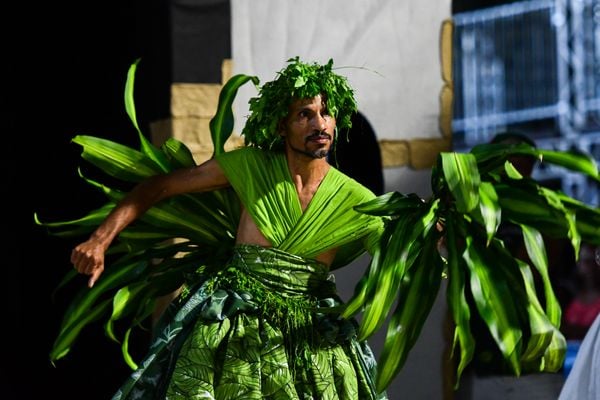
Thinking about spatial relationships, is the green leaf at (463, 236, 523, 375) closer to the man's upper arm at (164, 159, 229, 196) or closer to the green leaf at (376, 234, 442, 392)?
the green leaf at (376, 234, 442, 392)

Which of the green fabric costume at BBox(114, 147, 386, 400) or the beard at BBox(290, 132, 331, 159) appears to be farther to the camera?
the beard at BBox(290, 132, 331, 159)

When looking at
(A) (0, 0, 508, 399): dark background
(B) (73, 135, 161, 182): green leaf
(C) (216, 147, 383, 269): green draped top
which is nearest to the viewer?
(C) (216, 147, 383, 269): green draped top

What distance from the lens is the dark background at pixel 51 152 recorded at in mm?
7738

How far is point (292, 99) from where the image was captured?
219 inches

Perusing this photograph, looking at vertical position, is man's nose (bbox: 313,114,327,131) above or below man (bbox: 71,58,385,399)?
above

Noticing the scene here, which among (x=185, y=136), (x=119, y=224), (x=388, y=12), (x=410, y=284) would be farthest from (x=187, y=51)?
(x=410, y=284)

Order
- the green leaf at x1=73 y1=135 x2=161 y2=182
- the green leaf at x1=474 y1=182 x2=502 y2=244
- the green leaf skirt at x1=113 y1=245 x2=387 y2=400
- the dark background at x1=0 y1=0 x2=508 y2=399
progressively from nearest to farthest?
1. the green leaf at x1=474 y1=182 x2=502 y2=244
2. the green leaf skirt at x1=113 y1=245 x2=387 y2=400
3. the green leaf at x1=73 y1=135 x2=161 y2=182
4. the dark background at x1=0 y1=0 x2=508 y2=399

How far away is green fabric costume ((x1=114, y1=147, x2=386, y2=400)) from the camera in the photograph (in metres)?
5.34

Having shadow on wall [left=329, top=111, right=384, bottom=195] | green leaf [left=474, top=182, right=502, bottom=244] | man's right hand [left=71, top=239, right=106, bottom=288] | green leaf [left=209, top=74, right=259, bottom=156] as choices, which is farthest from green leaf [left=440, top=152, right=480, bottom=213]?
shadow on wall [left=329, top=111, right=384, bottom=195]

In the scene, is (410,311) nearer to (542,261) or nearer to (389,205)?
(389,205)

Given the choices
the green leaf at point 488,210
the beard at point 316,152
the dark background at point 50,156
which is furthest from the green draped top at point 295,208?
the dark background at point 50,156

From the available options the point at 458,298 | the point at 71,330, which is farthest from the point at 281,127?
the point at 71,330

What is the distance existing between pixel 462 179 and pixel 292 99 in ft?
2.44

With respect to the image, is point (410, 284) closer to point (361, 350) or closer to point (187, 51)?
point (361, 350)
